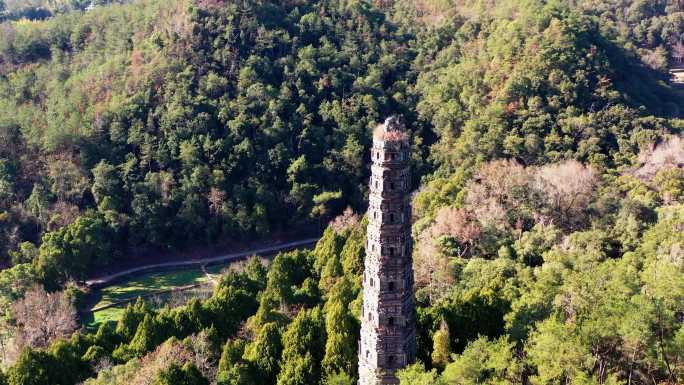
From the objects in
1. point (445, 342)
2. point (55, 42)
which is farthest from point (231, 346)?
point (55, 42)

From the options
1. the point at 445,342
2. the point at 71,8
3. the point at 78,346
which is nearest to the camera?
the point at 445,342

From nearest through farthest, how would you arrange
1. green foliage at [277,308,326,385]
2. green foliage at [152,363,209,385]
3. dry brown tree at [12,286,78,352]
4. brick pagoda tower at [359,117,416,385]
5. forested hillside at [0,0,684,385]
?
brick pagoda tower at [359,117,416,385], green foliage at [152,363,209,385], green foliage at [277,308,326,385], forested hillside at [0,0,684,385], dry brown tree at [12,286,78,352]

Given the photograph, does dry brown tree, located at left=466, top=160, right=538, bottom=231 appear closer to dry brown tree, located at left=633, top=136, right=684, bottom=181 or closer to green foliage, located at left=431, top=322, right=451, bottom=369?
dry brown tree, located at left=633, top=136, right=684, bottom=181

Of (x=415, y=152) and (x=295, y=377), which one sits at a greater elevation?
(x=415, y=152)

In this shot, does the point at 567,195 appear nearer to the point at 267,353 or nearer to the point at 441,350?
the point at 441,350

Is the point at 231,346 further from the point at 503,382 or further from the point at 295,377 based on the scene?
the point at 503,382

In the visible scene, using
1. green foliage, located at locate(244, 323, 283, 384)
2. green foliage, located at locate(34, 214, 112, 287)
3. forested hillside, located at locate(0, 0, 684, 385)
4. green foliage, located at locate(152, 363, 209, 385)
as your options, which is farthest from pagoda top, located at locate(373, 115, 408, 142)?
green foliage, located at locate(34, 214, 112, 287)

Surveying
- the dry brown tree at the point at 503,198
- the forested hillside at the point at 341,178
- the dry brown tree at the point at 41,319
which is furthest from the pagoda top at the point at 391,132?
the dry brown tree at the point at 41,319

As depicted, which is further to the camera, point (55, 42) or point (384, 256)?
point (55, 42)
